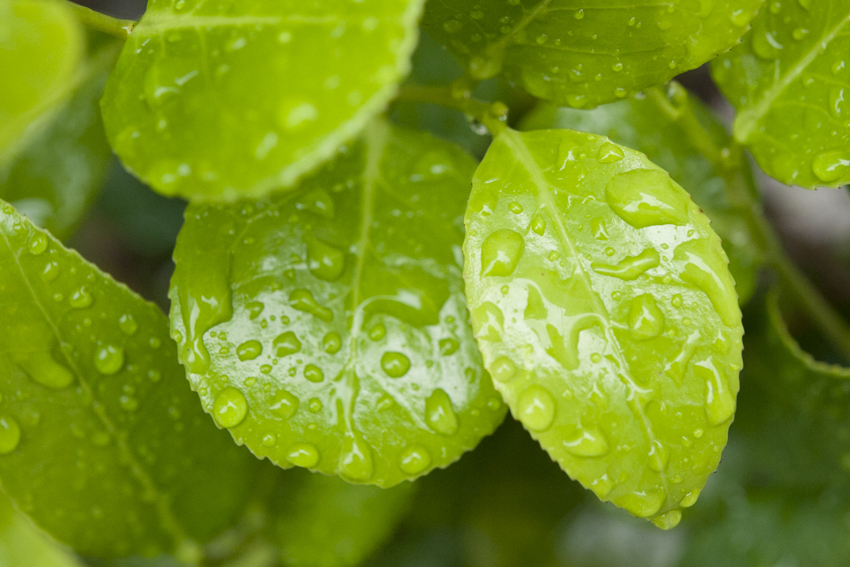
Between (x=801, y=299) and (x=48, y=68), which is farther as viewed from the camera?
(x=801, y=299)

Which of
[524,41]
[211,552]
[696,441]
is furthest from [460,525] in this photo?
[524,41]

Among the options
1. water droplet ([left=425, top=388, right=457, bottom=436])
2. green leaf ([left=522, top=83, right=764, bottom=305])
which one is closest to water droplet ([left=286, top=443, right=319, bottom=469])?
water droplet ([left=425, top=388, right=457, bottom=436])

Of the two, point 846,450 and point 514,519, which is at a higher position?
point 846,450

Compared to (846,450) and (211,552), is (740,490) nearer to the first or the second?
(846,450)

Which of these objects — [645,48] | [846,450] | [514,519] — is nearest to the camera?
[645,48]

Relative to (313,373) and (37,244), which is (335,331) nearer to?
(313,373)

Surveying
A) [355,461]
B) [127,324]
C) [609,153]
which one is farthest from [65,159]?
[609,153]

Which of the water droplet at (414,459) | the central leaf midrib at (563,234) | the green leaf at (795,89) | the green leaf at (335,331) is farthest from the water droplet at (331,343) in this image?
the green leaf at (795,89)
